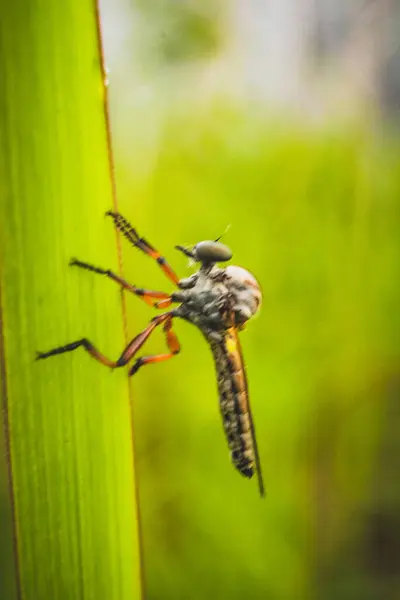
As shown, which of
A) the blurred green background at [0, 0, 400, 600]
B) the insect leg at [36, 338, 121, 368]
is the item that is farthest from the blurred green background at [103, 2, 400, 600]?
the insect leg at [36, 338, 121, 368]

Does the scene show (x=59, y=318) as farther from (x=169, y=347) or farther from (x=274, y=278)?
(x=274, y=278)

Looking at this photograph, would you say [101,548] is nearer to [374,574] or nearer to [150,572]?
[150,572]

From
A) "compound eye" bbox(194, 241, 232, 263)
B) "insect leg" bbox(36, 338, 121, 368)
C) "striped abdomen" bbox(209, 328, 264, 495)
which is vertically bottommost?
"striped abdomen" bbox(209, 328, 264, 495)

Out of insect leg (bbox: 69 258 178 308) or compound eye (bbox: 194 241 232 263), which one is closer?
insect leg (bbox: 69 258 178 308)

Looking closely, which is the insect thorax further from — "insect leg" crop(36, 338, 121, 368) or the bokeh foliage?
"insect leg" crop(36, 338, 121, 368)

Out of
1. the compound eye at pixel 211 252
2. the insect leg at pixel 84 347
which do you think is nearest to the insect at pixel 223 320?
the compound eye at pixel 211 252

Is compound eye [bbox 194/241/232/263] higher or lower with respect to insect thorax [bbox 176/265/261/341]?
higher
